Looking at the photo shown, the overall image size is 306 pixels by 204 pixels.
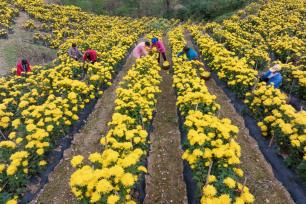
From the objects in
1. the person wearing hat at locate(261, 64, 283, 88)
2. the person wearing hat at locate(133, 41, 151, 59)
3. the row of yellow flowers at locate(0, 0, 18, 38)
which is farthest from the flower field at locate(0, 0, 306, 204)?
the row of yellow flowers at locate(0, 0, 18, 38)

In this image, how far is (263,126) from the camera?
27.0ft

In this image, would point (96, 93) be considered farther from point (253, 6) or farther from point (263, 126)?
point (253, 6)

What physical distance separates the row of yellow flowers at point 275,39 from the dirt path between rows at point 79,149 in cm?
767

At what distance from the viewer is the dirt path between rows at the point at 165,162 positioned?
6.96 meters

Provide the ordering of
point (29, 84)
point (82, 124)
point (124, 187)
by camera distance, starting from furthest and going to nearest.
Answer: point (29, 84) < point (82, 124) < point (124, 187)

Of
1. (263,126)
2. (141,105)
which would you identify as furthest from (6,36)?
(263,126)

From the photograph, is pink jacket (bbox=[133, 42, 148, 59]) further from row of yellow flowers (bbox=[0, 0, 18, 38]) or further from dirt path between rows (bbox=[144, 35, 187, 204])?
row of yellow flowers (bbox=[0, 0, 18, 38])

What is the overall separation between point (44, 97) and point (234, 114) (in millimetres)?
8300

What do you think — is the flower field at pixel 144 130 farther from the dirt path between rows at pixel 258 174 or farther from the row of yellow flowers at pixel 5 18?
the row of yellow flowers at pixel 5 18

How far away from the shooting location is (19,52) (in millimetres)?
19000

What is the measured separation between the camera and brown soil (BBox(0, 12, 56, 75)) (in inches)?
696

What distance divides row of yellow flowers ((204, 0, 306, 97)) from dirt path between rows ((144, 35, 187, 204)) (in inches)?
218

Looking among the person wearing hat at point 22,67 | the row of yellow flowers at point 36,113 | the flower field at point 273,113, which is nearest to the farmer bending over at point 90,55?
the row of yellow flowers at point 36,113

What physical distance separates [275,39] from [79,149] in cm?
1454
